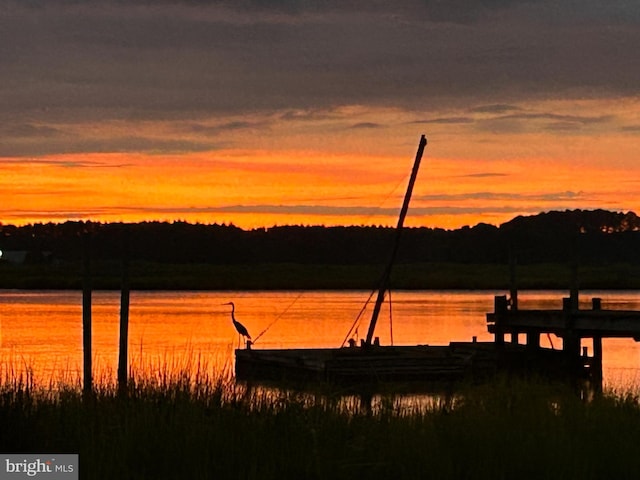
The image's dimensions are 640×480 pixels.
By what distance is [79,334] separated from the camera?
54.5 meters

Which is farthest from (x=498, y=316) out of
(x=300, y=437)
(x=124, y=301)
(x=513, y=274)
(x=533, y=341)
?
(x=300, y=437)

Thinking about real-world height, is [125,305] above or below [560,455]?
above

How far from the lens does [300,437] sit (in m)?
13.2

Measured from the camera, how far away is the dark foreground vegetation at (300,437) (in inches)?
484

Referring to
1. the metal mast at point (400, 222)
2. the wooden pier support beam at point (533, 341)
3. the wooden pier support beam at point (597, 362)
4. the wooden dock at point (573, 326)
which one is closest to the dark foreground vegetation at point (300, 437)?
the wooden dock at point (573, 326)

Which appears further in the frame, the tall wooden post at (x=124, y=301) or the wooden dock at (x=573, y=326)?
the wooden dock at (x=573, y=326)

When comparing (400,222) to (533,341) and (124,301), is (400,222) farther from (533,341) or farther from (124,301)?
(124,301)

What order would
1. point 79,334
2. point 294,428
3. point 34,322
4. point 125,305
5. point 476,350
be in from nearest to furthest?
point 294,428 → point 125,305 → point 476,350 → point 79,334 → point 34,322

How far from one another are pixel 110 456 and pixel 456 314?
237 feet

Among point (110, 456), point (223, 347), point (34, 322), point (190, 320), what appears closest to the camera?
point (110, 456)

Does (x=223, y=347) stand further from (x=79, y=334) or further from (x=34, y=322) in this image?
(x=34, y=322)

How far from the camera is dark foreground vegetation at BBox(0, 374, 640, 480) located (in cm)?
1228

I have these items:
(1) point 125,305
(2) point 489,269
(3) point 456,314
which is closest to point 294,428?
(1) point 125,305

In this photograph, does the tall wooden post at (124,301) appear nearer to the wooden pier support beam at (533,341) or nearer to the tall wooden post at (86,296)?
the tall wooden post at (86,296)
